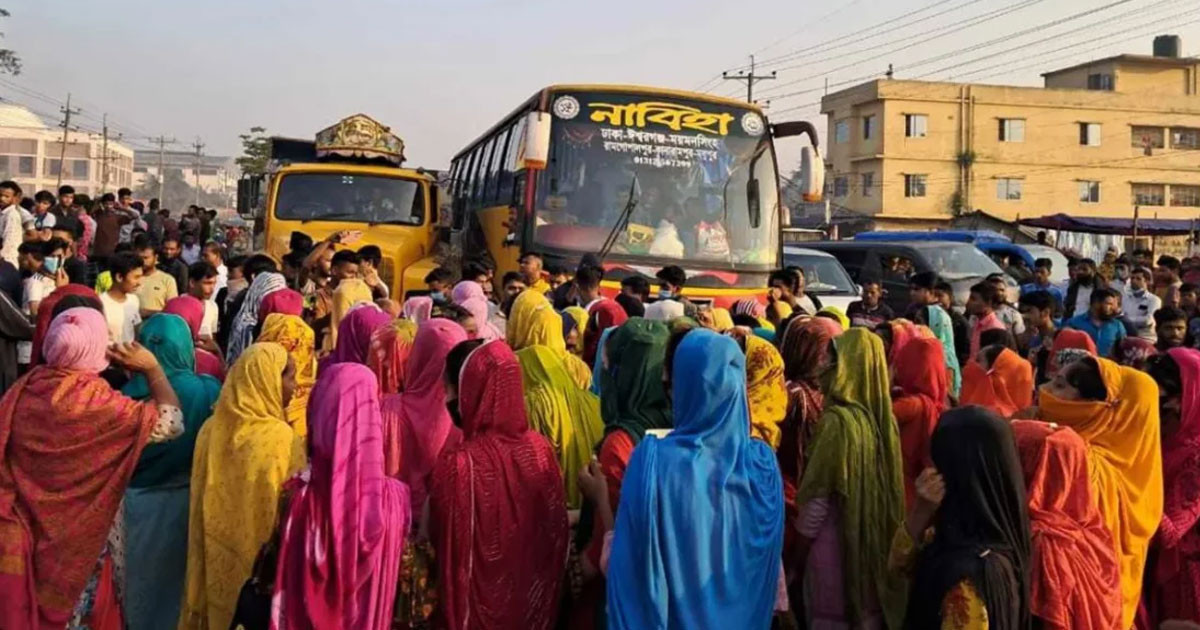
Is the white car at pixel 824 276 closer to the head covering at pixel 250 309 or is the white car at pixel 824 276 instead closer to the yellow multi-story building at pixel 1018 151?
the head covering at pixel 250 309

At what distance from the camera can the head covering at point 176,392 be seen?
3.88m

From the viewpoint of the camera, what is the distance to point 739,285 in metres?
10.3

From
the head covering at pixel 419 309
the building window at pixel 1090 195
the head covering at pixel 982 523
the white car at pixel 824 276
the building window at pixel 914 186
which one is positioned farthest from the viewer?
the building window at pixel 1090 195

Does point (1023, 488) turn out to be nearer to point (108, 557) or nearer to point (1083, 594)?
point (1083, 594)

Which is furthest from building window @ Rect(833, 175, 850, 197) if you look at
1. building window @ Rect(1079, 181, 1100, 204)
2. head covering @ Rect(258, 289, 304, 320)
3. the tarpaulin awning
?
head covering @ Rect(258, 289, 304, 320)

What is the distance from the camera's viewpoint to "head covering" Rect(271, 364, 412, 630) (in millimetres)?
3041

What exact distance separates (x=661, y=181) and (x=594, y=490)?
23.6 feet

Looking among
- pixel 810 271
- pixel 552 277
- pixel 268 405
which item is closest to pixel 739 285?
pixel 552 277

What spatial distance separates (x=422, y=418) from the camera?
3.87m

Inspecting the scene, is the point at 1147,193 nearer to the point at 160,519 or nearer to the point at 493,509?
the point at 493,509

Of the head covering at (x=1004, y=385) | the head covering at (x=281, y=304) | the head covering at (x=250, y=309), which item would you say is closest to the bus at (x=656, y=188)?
the head covering at (x=250, y=309)

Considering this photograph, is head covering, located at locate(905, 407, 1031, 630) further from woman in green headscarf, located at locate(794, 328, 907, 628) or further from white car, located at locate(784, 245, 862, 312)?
white car, located at locate(784, 245, 862, 312)

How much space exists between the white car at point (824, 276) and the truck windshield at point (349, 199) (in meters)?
4.75

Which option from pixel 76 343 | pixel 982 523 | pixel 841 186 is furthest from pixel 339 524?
pixel 841 186
